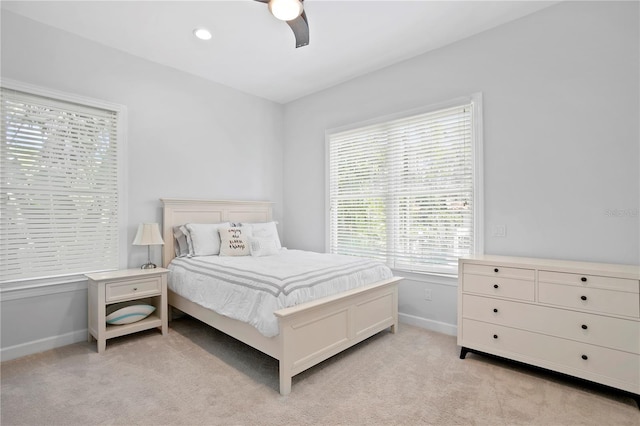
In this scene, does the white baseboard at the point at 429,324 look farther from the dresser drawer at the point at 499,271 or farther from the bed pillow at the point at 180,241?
the bed pillow at the point at 180,241

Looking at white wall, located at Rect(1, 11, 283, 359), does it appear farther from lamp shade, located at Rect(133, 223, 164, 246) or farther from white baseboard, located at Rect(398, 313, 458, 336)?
white baseboard, located at Rect(398, 313, 458, 336)

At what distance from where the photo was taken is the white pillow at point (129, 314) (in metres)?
2.89

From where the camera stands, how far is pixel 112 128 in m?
3.23

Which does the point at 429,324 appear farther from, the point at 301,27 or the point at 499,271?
the point at 301,27

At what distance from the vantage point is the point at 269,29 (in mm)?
2938

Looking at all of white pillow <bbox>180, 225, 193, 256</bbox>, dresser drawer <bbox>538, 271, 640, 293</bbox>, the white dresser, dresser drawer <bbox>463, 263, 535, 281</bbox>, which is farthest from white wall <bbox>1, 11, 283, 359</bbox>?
dresser drawer <bbox>538, 271, 640, 293</bbox>

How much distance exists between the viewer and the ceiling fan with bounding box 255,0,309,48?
2.08 metres

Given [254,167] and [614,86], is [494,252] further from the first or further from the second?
[254,167]

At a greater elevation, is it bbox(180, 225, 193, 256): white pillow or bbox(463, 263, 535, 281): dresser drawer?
bbox(180, 225, 193, 256): white pillow

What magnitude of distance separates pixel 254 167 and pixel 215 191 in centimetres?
71

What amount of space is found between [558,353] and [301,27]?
9.61 ft

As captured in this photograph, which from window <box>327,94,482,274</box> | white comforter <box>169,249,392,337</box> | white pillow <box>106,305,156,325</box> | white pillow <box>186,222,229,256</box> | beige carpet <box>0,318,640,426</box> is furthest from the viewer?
white pillow <box>186,222,229,256</box>

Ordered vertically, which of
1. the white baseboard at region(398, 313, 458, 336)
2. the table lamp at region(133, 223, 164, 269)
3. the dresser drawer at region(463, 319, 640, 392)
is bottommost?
the white baseboard at region(398, 313, 458, 336)

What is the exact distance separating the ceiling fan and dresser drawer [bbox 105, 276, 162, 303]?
2539 mm
